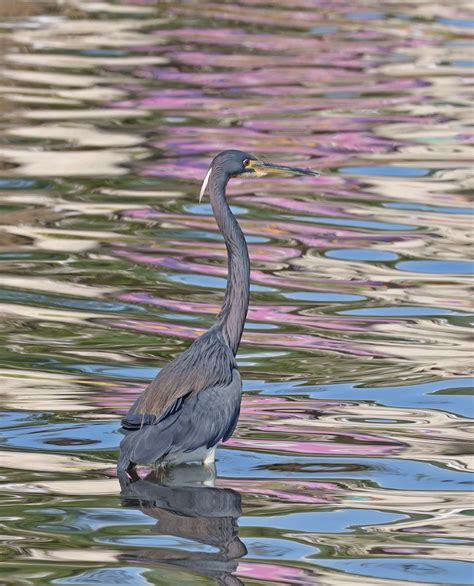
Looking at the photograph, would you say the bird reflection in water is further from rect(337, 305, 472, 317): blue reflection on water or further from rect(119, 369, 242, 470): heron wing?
rect(337, 305, 472, 317): blue reflection on water

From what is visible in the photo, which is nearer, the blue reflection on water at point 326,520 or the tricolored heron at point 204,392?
the blue reflection on water at point 326,520

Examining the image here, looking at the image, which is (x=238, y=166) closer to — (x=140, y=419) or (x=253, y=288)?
(x=140, y=419)

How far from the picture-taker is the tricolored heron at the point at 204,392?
24.0 ft

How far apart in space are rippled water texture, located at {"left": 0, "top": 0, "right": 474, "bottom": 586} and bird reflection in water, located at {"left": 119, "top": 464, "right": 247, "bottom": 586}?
0.02 meters

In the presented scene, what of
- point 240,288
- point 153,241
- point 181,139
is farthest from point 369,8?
point 240,288

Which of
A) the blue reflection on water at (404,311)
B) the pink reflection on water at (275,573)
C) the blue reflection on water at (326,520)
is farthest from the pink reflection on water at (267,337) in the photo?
the pink reflection on water at (275,573)

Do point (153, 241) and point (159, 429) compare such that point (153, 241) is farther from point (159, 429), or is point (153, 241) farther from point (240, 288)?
point (159, 429)

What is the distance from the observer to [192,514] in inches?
277

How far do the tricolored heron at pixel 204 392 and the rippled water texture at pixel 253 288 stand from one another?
214mm

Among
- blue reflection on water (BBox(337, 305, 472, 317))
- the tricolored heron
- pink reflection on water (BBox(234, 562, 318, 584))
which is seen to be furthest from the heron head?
pink reflection on water (BBox(234, 562, 318, 584))

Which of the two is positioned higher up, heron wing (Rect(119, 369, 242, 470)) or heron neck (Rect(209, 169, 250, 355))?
heron neck (Rect(209, 169, 250, 355))

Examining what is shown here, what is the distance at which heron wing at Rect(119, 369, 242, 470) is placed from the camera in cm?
719

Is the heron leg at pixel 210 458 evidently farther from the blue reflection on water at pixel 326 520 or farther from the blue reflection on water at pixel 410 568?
the blue reflection on water at pixel 410 568

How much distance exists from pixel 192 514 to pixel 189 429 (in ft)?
1.74
